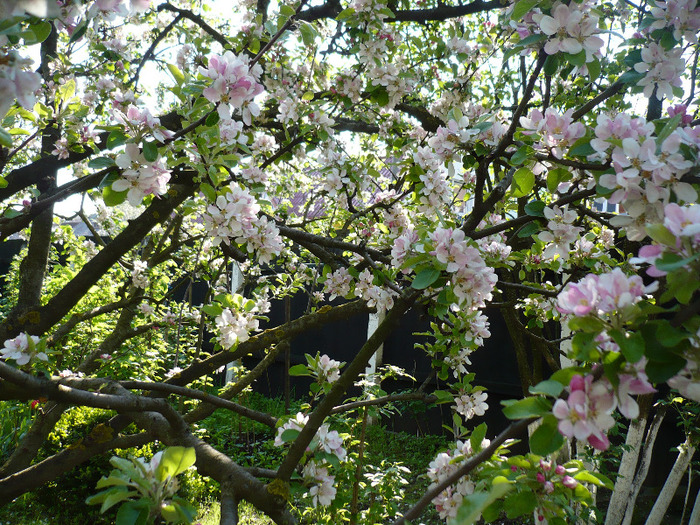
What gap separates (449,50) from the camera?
2625 millimetres

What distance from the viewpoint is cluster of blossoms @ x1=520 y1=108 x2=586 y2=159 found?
1.06 meters

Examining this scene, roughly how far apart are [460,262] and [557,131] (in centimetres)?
34

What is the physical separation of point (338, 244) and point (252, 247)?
394mm

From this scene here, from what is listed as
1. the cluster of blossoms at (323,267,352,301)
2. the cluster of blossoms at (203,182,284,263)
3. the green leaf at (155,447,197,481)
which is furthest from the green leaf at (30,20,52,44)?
the cluster of blossoms at (323,267,352,301)

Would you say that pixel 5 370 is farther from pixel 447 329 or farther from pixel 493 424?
pixel 493 424

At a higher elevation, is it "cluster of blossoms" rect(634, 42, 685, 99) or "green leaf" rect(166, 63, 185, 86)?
"green leaf" rect(166, 63, 185, 86)

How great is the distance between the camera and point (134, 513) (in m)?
0.81

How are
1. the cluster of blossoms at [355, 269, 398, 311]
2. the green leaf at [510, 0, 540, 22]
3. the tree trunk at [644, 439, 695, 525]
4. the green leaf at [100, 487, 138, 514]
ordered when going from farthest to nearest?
1. the tree trunk at [644, 439, 695, 525]
2. the cluster of blossoms at [355, 269, 398, 311]
3. the green leaf at [510, 0, 540, 22]
4. the green leaf at [100, 487, 138, 514]

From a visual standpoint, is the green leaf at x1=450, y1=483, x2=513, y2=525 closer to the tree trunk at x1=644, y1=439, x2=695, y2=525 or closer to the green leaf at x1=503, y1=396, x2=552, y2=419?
the green leaf at x1=503, y1=396, x2=552, y2=419

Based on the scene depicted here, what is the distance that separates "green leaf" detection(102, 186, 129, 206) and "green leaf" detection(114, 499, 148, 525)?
2.17 feet

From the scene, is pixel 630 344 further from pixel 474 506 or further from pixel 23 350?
pixel 23 350

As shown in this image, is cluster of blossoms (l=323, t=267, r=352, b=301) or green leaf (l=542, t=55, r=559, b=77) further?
cluster of blossoms (l=323, t=267, r=352, b=301)

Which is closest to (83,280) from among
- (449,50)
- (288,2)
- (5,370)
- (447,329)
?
(5,370)

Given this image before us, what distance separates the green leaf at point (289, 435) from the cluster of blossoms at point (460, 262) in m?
0.62
